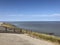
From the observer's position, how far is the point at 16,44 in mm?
19594

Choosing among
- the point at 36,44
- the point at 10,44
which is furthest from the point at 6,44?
the point at 36,44

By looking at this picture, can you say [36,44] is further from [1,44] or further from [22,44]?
[1,44]

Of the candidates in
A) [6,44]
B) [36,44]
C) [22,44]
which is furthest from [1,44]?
[36,44]

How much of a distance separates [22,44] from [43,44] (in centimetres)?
224

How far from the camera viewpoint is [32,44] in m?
19.7

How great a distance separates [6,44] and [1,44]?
0.53m

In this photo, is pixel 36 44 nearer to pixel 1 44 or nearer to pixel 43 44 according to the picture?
pixel 43 44

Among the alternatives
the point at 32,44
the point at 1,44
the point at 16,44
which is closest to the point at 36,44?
the point at 32,44

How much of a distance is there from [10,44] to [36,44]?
109 inches

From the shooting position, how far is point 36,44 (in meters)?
19.7

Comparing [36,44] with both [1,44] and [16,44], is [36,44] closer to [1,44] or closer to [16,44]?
[16,44]

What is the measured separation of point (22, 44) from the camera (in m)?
19.6

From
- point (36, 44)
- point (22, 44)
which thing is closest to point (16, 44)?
point (22, 44)

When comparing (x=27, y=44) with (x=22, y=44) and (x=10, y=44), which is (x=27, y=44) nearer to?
(x=22, y=44)
